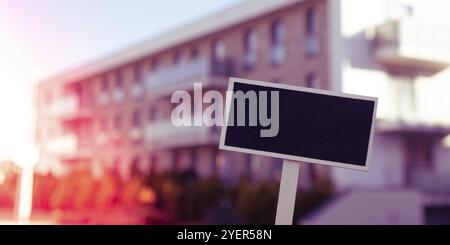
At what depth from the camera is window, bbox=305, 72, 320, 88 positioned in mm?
12550

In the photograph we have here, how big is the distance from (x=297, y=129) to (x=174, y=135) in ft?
47.9

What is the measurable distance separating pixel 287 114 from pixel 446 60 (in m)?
10.4

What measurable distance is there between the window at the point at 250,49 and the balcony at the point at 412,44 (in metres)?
3.62

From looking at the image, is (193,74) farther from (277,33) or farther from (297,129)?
(297,129)

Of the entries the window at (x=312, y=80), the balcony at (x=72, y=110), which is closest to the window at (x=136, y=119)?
the balcony at (x=72, y=110)

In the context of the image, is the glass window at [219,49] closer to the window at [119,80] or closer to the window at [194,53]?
the window at [194,53]

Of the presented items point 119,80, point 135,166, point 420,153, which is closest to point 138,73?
point 119,80

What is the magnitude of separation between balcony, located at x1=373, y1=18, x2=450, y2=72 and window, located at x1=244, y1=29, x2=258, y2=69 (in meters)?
3.62

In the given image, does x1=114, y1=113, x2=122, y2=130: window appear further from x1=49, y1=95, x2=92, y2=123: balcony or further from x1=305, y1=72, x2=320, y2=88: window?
x1=305, y1=72, x2=320, y2=88: window

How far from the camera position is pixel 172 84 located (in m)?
15.1

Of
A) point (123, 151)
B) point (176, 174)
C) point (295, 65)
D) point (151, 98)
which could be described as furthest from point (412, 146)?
point (123, 151)

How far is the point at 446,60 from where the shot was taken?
11062mm

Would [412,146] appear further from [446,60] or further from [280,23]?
[280,23]

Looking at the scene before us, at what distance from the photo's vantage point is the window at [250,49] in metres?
14.2
